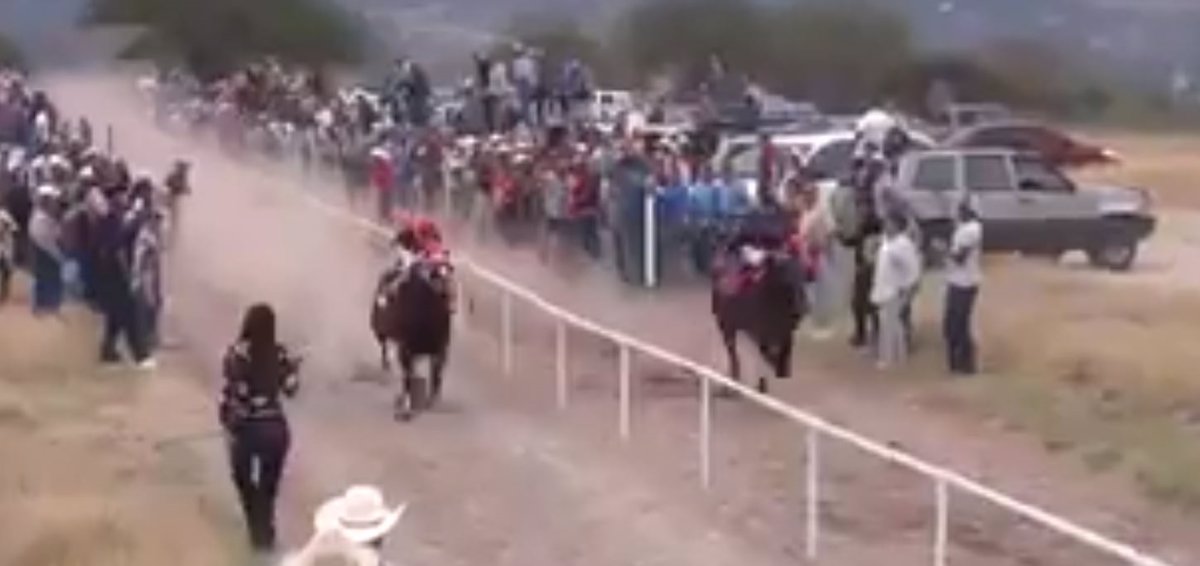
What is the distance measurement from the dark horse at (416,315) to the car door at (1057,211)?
13095mm

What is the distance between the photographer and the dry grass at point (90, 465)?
54.4 feet

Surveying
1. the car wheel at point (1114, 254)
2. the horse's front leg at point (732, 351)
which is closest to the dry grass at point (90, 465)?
the horse's front leg at point (732, 351)

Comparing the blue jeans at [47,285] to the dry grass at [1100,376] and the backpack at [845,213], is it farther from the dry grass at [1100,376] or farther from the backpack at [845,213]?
the dry grass at [1100,376]

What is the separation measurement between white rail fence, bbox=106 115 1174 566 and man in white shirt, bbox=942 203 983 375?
2.85m

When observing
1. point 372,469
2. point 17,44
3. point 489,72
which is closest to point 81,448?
point 372,469

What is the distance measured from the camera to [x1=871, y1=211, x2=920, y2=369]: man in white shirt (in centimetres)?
2489

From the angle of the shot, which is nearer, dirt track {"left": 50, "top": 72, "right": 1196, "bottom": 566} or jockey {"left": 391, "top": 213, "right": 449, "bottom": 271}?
dirt track {"left": 50, "top": 72, "right": 1196, "bottom": 566}

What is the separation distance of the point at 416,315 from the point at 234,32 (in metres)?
41.2

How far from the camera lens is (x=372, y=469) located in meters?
20.5

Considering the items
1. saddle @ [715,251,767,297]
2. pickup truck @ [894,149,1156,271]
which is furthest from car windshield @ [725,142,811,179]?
saddle @ [715,251,767,297]

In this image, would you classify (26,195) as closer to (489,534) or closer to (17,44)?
(489,534)

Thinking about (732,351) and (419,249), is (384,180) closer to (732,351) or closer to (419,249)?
(732,351)

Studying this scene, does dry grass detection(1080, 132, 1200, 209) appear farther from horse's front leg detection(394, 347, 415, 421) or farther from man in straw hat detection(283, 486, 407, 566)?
man in straw hat detection(283, 486, 407, 566)

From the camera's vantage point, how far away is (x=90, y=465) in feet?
66.2
